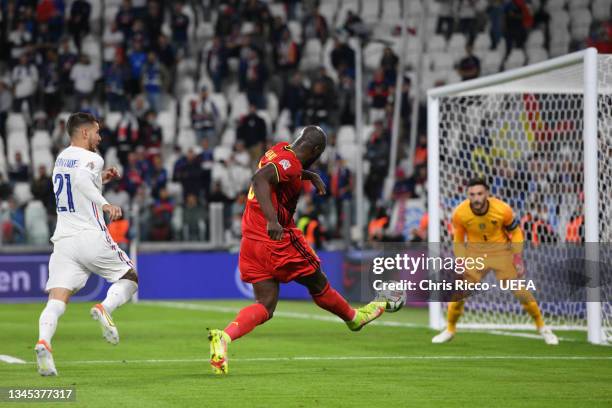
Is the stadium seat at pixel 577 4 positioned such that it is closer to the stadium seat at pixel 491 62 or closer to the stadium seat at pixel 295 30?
the stadium seat at pixel 491 62

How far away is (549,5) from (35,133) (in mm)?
12438

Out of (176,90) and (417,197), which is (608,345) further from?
(176,90)

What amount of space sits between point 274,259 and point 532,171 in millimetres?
8230

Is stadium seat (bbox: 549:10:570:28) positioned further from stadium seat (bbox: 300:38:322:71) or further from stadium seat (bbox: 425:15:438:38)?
stadium seat (bbox: 300:38:322:71)

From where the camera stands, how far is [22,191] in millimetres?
24109

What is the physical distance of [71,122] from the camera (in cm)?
935

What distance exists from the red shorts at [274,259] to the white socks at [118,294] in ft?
2.93

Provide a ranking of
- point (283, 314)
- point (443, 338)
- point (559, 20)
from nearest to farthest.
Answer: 1. point (443, 338)
2. point (283, 314)
3. point (559, 20)

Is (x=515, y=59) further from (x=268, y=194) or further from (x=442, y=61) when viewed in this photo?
(x=268, y=194)

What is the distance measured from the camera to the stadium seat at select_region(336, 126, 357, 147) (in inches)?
1037

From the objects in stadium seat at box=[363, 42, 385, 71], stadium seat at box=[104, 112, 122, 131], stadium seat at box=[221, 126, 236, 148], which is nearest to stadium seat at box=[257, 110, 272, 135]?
stadium seat at box=[221, 126, 236, 148]

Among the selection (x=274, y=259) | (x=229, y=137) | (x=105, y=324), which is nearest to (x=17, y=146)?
(x=229, y=137)

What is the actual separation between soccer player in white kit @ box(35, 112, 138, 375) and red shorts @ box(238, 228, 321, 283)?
3.33 feet

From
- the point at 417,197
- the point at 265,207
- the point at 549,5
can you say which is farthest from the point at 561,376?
the point at 549,5
